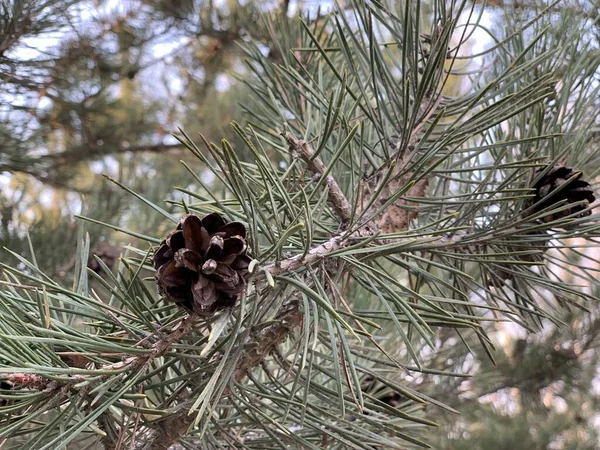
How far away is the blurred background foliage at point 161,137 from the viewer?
70cm

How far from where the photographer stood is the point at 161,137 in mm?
1238

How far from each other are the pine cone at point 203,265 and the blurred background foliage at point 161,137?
30cm

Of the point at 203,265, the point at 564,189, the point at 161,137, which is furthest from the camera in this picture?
the point at 161,137

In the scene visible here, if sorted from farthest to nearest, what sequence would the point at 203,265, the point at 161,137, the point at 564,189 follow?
the point at 161,137, the point at 564,189, the point at 203,265

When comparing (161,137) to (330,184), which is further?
(161,137)

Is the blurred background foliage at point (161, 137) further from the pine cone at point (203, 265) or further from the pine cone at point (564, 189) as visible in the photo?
the pine cone at point (203, 265)

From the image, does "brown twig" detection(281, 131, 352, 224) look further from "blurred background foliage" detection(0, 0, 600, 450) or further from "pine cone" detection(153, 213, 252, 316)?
"blurred background foliage" detection(0, 0, 600, 450)

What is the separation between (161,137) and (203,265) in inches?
40.3

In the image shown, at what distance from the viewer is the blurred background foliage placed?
2.29 feet

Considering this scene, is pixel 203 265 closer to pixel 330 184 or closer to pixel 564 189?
pixel 330 184

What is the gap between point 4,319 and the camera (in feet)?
0.87

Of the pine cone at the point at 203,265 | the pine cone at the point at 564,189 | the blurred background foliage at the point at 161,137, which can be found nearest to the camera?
the pine cone at the point at 203,265

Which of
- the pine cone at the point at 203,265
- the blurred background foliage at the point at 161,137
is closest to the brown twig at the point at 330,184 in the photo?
the pine cone at the point at 203,265

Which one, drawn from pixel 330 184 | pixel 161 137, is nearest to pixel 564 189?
pixel 330 184
